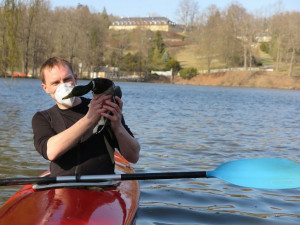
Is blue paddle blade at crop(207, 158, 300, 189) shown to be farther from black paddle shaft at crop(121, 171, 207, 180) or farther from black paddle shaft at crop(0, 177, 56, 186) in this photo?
black paddle shaft at crop(0, 177, 56, 186)

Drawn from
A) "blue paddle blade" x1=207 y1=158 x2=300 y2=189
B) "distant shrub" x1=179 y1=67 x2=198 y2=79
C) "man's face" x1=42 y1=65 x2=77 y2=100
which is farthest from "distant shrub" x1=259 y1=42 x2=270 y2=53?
"man's face" x1=42 y1=65 x2=77 y2=100

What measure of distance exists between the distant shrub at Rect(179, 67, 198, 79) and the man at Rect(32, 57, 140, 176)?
59794 millimetres

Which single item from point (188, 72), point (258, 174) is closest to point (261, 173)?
point (258, 174)

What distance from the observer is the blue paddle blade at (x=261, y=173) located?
13.2ft

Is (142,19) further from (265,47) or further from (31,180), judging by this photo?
(31,180)

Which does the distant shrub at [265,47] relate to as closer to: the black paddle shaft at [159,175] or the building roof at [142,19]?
the building roof at [142,19]

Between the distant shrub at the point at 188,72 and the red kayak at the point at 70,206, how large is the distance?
196ft

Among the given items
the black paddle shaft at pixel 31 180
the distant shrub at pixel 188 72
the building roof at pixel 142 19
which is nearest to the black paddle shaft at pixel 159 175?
the black paddle shaft at pixel 31 180

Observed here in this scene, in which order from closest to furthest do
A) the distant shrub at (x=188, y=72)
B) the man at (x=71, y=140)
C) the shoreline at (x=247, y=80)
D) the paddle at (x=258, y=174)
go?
the man at (x=71, y=140) < the paddle at (x=258, y=174) < the shoreline at (x=247, y=80) < the distant shrub at (x=188, y=72)

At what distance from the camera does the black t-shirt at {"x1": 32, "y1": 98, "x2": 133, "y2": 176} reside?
354cm

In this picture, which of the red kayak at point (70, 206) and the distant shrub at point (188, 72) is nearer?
the red kayak at point (70, 206)

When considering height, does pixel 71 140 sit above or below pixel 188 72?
below

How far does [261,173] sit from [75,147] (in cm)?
187

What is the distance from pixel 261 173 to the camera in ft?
13.8
